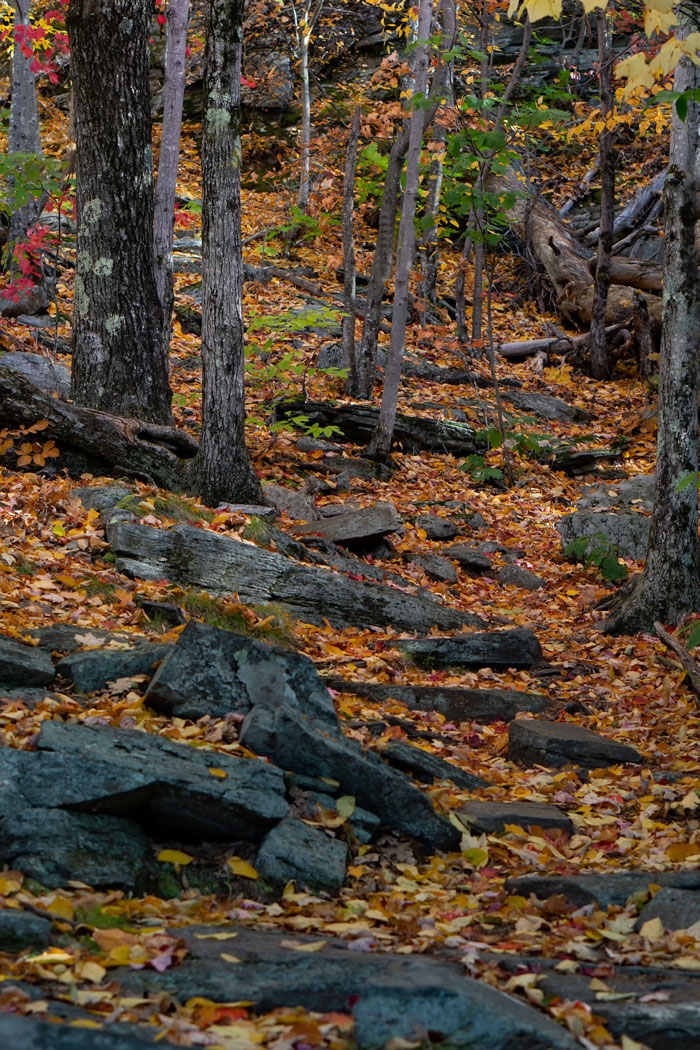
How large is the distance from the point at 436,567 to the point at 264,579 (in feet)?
7.79

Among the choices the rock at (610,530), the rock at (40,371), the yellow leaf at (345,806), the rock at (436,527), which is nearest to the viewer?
the yellow leaf at (345,806)

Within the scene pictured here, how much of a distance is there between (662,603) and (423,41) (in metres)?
6.17

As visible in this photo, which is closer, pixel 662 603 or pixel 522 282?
pixel 662 603

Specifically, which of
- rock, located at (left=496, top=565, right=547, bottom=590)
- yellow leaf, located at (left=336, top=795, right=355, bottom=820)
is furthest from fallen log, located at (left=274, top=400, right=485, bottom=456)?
yellow leaf, located at (left=336, top=795, right=355, bottom=820)

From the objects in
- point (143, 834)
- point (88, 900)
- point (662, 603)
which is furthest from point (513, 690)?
point (88, 900)

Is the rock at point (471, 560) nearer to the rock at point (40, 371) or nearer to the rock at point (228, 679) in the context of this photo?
the rock at point (40, 371)

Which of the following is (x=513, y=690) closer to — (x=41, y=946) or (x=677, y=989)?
(x=677, y=989)

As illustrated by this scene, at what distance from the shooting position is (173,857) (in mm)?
3592

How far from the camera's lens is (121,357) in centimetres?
852

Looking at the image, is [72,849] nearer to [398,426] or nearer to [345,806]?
[345,806]

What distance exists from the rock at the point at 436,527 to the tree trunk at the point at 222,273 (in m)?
2.14

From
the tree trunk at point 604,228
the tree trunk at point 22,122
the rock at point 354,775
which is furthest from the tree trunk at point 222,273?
the tree trunk at point 604,228

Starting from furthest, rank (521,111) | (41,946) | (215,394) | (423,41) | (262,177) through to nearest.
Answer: (262,177) < (521,111) < (423,41) < (215,394) < (41,946)

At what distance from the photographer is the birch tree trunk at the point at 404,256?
10516 millimetres
